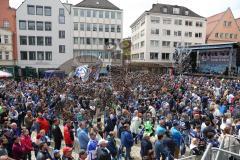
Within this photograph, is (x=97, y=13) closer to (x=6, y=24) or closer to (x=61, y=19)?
(x=61, y=19)

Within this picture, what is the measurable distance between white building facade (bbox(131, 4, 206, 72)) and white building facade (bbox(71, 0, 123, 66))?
6918 millimetres

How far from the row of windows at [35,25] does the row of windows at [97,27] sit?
22.3 feet

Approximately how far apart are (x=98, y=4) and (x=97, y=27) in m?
4.94

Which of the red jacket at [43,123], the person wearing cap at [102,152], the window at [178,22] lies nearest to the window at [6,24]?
the window at [178,22]

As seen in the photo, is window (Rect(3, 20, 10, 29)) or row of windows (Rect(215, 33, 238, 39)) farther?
row of windows (Rect(215, 33, 238, 39))

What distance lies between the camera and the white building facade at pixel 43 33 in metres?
49.0

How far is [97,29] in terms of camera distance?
56250mm

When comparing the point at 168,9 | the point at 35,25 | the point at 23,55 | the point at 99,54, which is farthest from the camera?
the point at 168,9

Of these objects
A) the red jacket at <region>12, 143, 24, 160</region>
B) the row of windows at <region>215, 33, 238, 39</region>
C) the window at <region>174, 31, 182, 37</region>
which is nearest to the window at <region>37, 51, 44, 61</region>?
the window at <region>174, 31, 182, 37</region>

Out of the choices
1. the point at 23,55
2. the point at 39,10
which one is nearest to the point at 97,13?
the point at 39,10

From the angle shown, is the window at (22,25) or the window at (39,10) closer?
the window at (22,25)

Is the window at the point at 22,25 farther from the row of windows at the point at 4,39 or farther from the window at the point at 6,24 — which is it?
the row of windows at the point at 4,39

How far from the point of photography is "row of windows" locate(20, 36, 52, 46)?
49250 millimetres

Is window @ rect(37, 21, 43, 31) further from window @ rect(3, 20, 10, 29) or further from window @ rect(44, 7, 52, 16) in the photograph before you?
window @ rect(3, 20, 10, 29)
